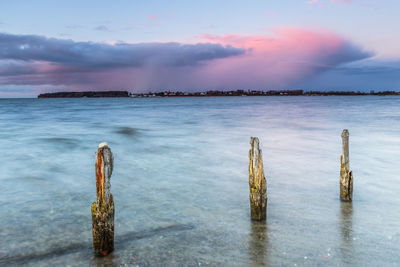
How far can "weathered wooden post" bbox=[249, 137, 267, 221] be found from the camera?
7137mm

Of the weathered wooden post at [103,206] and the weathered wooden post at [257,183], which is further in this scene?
the weathered wooden post at [257,183]

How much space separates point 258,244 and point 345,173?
375 cm

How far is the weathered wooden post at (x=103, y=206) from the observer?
5.66 metres

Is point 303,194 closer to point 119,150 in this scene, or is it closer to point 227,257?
point 227,257

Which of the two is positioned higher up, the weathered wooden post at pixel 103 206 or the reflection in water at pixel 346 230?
the weathered wooden post at pixel 103 206

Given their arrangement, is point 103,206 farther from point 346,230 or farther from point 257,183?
point 346,230

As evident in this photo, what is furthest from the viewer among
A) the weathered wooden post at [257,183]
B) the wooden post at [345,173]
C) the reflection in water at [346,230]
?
the wooden post at [345,173]

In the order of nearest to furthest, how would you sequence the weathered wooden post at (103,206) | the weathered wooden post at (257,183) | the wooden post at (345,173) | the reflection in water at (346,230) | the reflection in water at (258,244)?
the weathered wooden post at (103,206)
the reflection in water at (258,244)
the reflection in water at (346,230)
the weathered wooden post at (257,183)
the wooden post at (345,173)

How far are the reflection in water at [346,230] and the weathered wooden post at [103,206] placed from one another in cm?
451

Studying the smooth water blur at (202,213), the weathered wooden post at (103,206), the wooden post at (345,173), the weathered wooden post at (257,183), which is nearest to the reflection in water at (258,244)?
the smooth water blur at (202,213)

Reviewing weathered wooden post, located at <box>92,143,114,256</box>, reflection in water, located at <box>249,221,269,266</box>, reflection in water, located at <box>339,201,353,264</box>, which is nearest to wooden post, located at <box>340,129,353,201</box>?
reflection in water, located at <box>339,201,353,264</box>

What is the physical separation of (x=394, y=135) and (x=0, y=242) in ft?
89.0

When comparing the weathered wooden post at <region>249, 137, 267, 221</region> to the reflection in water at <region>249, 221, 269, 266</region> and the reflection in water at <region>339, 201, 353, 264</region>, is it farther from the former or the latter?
the reflection in water at <region>339, 201, 353, 264</region>

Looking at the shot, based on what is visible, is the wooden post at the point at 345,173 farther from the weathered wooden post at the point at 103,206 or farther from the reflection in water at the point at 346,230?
the weathered wooden post at the point at 103,206
